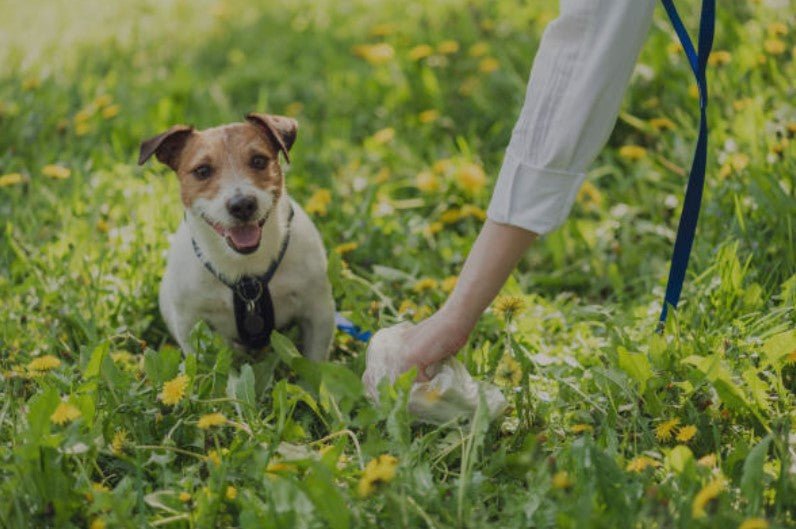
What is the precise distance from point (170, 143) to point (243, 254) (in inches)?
18.1

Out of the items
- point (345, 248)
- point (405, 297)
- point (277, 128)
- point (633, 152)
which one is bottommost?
point (405, 297)

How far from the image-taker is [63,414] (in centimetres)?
217

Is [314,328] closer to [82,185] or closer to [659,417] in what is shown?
[659,417]

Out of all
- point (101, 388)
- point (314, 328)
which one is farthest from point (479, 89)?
point (101, 388)

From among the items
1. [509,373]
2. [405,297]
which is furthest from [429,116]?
[509,373]

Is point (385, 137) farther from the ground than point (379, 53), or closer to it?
closer to it

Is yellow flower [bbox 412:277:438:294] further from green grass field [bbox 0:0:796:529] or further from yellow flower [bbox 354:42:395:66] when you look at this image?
yellow flower [bbox 354:42:395:66]

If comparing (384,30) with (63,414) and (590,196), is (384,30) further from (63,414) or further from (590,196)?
(63,414)

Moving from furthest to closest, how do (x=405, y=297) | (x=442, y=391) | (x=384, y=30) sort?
(x=384, y=30)
(x=405, y=297)
(x=442, y=391)

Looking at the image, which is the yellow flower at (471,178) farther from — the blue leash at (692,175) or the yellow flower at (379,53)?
the blue leash at (692,175)

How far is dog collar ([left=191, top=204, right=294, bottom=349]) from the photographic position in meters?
2.97

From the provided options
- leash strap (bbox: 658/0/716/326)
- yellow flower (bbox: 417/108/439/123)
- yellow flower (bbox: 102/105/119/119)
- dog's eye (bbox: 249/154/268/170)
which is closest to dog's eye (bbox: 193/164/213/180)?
dog's eye (bbox: 249/154/268/170)

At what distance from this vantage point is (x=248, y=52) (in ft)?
20.0

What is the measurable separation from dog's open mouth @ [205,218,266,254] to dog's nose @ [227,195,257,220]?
0.03 metres
